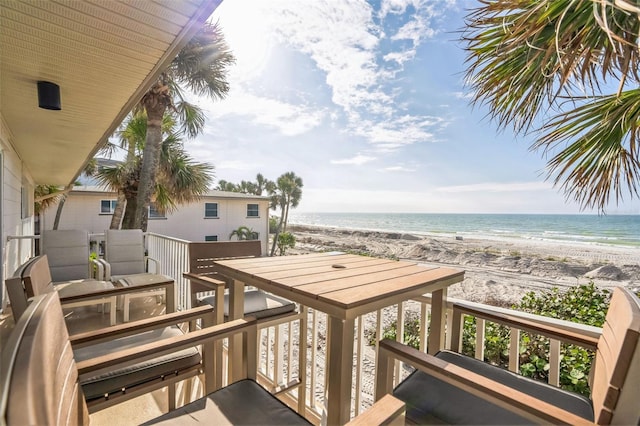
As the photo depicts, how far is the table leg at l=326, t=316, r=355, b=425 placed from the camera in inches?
49.1

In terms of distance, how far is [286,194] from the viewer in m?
29.5

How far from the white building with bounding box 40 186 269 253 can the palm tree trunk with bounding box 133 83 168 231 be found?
5.77 m

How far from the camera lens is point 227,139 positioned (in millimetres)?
27656

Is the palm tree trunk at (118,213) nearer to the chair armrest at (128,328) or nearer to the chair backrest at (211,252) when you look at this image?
the chair backrest at (211,252)

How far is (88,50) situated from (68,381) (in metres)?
2.03

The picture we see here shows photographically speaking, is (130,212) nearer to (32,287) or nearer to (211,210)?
(211,210)

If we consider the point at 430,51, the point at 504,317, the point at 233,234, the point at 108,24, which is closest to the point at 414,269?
the point at 504,317

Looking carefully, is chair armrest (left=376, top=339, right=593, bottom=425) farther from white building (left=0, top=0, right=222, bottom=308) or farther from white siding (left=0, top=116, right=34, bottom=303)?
white siding (left=0, top=116, right=34, bottom=303)

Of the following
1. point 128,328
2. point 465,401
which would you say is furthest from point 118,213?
point 465,401

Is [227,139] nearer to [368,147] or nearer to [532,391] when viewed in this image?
[368,147]

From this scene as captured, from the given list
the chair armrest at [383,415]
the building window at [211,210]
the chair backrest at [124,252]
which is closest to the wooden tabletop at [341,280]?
the chair armrest at [383,415]

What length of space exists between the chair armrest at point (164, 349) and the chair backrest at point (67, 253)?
3.79 metres

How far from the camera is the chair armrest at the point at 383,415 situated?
84cm

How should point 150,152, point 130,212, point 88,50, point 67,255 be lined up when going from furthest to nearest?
1. point 130,212
2. point 150,152
3. point 67,255
4. point 88,50
